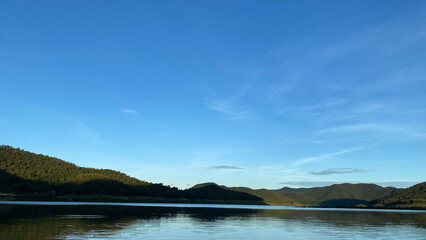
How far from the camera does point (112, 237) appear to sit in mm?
35938

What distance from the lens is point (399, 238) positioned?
43938 millimetres

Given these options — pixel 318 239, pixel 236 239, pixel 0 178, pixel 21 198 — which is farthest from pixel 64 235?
pixel 0 178

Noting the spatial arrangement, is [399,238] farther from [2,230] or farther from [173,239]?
[2,230]

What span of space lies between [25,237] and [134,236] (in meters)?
10.1

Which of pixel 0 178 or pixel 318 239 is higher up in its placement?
pixel 0 178

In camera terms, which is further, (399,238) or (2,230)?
(399,238)

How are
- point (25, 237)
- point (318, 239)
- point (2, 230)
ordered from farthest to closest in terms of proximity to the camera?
point (318, 239) < point (2, 230) < point (25, 237)

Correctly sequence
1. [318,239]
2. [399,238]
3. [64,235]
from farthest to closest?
1. [399,238]
2. [318,239]
3. [64,235]

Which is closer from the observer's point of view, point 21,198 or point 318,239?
point 318,239

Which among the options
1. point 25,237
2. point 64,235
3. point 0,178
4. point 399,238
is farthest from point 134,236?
point 0,178

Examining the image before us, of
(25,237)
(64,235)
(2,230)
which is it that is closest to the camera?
(25,237)

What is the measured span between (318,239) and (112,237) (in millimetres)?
22140

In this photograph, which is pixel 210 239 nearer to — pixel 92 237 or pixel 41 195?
pixel 92 237

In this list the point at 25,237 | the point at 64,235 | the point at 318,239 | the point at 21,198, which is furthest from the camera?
the point at 21,198
